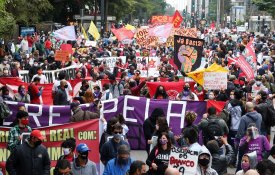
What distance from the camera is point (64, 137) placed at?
12.3 metres

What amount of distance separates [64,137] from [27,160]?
6.83ft

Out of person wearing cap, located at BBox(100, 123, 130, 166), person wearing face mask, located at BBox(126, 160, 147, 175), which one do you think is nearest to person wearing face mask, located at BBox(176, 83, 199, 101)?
person wearing cap, located at BBox(100, 123, 130, 166)

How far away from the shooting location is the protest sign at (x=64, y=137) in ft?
39.6

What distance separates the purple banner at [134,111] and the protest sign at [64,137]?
290 cm

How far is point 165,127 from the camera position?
11.9m

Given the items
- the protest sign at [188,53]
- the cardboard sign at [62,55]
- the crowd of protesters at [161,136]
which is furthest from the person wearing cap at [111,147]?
the cardboard sign at [62,55]

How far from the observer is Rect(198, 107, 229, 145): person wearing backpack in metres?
12.6

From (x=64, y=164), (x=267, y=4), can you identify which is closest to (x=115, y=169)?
(x=64, y=164)

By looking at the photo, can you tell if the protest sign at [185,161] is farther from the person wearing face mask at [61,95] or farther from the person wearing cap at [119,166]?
the person wearing face mask at [61,95]

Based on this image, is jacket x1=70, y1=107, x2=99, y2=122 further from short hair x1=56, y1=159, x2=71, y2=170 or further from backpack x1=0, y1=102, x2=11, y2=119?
short hair x1=56, y1=159, x2=71, y2=170

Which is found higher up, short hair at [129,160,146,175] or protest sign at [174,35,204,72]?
protest sign at [174,35,204,72]

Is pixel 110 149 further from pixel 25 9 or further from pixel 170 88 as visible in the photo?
pixel 25 9

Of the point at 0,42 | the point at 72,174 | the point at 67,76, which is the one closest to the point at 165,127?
the point at 72,174

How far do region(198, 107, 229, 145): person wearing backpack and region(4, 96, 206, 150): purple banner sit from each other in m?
2.58
